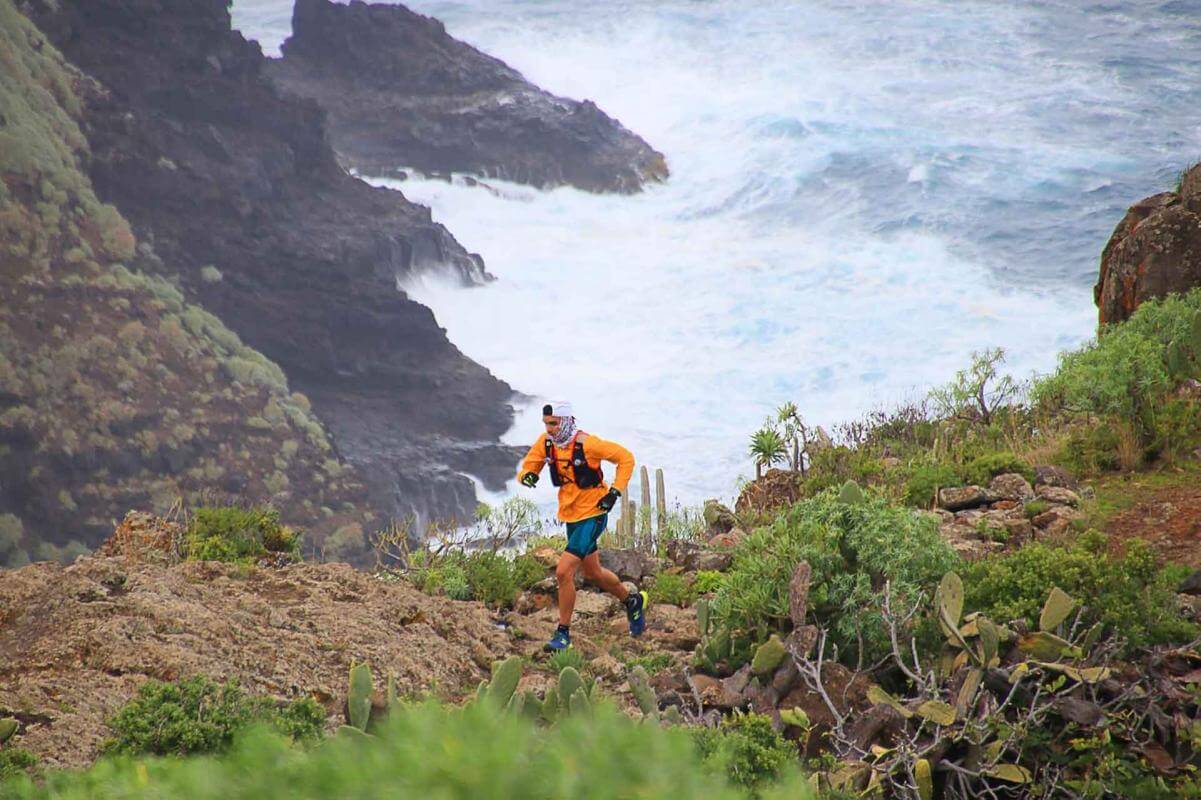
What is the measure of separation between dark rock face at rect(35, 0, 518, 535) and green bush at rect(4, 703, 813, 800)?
31910 mm

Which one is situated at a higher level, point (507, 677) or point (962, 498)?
point (962, 498)

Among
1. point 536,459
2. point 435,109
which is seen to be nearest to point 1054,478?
point 536,459

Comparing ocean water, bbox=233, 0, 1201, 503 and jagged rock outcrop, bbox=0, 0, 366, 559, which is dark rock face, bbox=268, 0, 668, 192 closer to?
ocean water, bbox=233, 0, 1201, 503

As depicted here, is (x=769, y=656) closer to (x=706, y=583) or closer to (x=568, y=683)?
(x=568, y=683)

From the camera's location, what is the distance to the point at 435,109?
182 ft

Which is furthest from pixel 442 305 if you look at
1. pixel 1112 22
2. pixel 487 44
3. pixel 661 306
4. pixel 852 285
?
pixel 1112 22

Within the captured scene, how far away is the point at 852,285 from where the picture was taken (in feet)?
128

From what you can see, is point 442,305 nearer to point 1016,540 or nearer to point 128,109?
point 128,109

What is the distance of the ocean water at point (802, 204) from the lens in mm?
34531

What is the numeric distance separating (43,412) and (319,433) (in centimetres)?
724

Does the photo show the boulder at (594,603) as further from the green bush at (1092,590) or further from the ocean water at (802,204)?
the ocean water at (802,204)

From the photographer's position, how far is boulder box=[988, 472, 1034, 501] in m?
10.1

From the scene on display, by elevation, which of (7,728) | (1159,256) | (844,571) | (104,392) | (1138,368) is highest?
(1159,256)

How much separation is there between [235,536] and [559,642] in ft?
11.7
